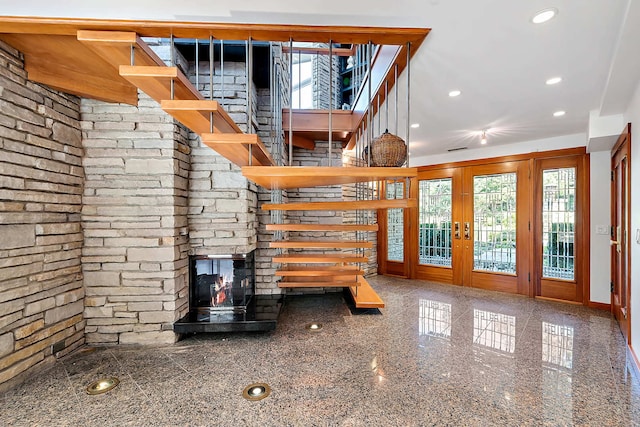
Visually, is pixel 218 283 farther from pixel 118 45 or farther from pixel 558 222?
pixel 558 222

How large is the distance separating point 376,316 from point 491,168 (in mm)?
3057

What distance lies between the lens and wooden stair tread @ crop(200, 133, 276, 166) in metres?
1.64

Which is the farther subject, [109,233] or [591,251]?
[591,251]

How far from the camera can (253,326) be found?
2725mm

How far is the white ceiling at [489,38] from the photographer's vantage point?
156 cm

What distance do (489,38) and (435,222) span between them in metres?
3.77

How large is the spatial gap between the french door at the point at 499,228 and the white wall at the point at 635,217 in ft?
4.96

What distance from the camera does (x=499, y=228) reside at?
14.9ft

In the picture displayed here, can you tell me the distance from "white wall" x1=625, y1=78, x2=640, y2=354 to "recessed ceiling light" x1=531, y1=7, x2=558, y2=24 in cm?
137

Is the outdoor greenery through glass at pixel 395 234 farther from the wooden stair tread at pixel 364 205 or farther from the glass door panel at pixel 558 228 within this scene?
the wooden stair tread at pixel 364 205

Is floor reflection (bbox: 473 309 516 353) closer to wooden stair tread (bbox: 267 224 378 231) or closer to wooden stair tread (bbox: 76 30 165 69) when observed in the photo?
wooden stair tread (bbox: 267 224 378 231)

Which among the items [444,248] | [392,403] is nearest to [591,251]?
[444,248]

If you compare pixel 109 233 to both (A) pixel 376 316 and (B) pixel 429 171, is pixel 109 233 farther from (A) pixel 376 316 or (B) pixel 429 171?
(B) pixel 429 171

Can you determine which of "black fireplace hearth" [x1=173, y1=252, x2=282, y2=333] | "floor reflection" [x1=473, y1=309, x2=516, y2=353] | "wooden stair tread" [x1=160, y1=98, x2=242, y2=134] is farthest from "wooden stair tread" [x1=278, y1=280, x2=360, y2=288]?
"wooden stair tread" [x1=160, y1=98, x2=242, y2=134]
